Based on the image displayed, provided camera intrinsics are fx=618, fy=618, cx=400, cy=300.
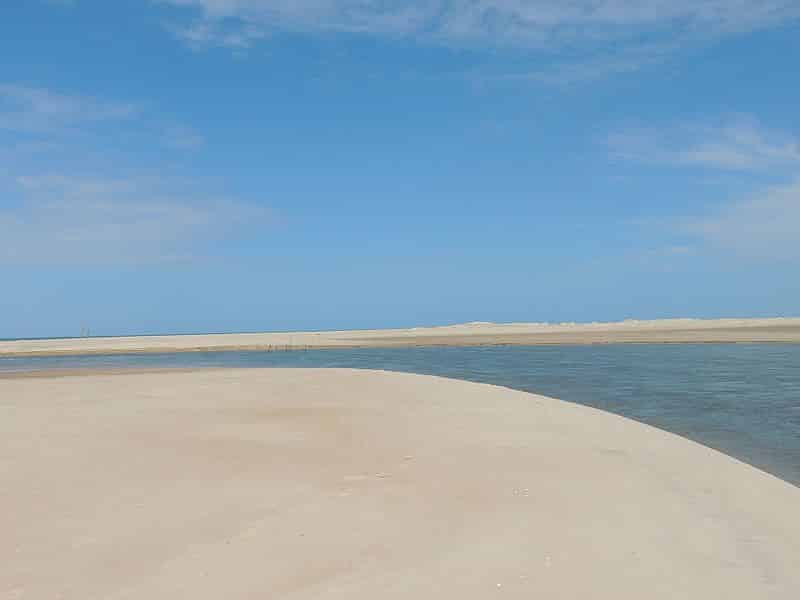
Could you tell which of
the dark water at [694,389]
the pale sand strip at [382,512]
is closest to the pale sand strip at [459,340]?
the dark water at [694,389]

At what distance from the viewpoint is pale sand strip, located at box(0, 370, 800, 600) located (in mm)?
5090

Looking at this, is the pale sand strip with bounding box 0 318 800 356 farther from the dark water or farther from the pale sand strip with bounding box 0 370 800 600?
the pale sand strip with bounding box 0 370 800 600

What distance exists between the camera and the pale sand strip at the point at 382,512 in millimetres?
5090

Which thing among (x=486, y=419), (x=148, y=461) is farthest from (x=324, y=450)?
(x=486, y=419)

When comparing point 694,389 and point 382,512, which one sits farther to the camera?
point 694,389

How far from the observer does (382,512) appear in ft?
22.7

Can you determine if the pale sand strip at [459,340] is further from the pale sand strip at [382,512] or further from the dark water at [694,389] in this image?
the pale sand strip at [382,512]

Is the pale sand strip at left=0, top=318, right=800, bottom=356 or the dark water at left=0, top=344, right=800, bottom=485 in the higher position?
the pale sand strip at left=0, top=318, right=800, bottom=356

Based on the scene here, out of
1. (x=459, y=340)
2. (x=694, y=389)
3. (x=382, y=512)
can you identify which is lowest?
(x=694, y=389)

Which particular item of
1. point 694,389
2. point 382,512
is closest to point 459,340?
point 694,389

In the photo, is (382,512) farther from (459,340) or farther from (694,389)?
(459,340)

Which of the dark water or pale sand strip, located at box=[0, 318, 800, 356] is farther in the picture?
pale sand strip, located at box=[0, 318, 800, 356]

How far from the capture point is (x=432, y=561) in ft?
18.0

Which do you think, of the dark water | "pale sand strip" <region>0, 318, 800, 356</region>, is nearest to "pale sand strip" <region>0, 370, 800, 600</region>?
the dark water
